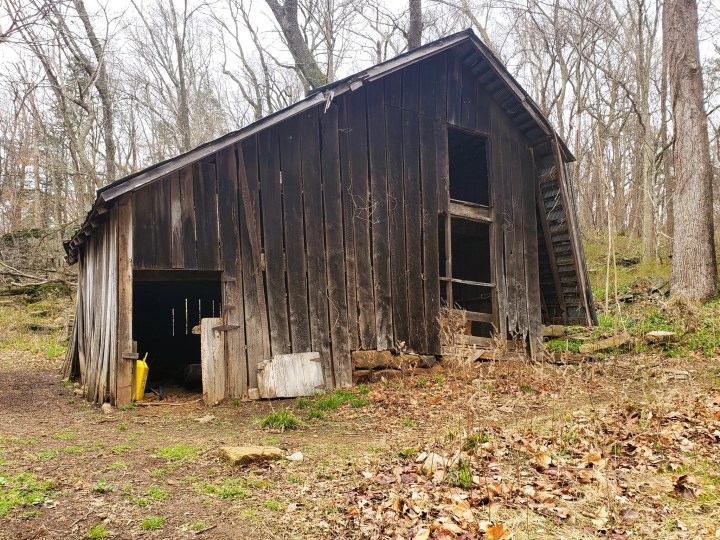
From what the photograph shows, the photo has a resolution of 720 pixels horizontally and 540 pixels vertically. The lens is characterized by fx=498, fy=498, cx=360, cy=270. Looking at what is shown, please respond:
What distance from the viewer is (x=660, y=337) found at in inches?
407

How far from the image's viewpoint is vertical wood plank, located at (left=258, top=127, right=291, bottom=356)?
27.9 ft

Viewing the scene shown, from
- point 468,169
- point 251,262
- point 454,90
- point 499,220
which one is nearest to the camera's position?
point 251,262

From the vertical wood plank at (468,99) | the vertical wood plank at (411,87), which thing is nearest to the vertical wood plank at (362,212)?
the vertical wood plank at (411,87)

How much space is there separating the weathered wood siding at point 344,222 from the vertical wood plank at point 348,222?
20 millimetres

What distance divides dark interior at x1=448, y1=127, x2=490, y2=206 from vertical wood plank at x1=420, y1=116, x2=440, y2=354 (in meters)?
1.84

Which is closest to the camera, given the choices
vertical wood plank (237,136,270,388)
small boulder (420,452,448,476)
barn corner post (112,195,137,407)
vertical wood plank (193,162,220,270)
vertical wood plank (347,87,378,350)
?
small boulder (420,452,448,476)

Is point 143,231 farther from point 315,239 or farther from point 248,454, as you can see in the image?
point 248,454

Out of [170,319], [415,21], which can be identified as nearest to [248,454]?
[170,319]

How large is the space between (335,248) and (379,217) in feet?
3.69

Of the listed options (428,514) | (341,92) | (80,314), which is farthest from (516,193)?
(80,314)

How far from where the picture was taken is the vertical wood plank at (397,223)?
9514mm

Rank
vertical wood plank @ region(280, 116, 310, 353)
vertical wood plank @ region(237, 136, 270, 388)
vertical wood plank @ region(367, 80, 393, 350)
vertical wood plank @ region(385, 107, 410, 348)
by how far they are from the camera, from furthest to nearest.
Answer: vertical wood plank @ region(385, 107, 410, 348)
vertical wood plank @ region(367, 80, 393, 350)
vertical wood plank @ region(280, 116, 310, 353)
vertical wood plank @ region(237, 136, 270, 388)

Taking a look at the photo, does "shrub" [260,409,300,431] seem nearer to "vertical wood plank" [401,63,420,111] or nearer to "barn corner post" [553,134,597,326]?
"vertical wood plank" [401,63,420,111]

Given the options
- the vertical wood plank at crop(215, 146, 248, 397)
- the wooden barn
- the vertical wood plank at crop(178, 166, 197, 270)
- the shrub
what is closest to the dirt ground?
the shrub
